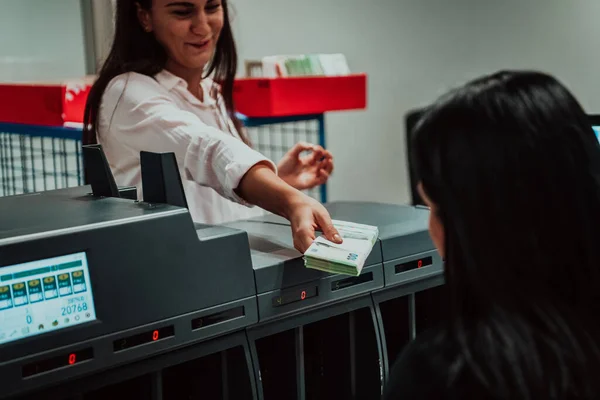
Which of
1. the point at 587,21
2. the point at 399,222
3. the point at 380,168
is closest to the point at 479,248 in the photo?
the point at 399,222

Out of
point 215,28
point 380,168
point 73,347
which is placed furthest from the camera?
point 380,168

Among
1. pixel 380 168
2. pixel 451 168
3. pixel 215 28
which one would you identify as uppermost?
pixel 215 28

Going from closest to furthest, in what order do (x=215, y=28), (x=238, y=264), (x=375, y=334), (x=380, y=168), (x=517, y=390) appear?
(x=517, y=390), (x=238, y=264), (x=375, y=334), (x=215, y=28), (x=380, y=168)

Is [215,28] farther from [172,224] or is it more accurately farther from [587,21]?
[587,21]

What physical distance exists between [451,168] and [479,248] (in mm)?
70

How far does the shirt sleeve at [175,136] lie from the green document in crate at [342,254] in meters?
0.20

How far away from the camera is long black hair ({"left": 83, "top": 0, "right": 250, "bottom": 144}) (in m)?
1.41

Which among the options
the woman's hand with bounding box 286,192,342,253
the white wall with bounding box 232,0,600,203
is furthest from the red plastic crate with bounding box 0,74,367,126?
the white wall with bounding box 232,0,600,203

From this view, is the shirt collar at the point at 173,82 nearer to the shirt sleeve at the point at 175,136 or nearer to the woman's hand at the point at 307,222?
the shirt sleeve at the point at 175,136

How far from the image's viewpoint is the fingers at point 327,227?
39.7 inches

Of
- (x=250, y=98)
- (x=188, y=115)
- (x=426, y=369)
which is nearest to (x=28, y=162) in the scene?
(x=250, y=98)

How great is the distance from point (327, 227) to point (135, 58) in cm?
62

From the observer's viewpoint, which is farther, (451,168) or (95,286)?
(95,286)

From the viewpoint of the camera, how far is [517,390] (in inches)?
25.7
